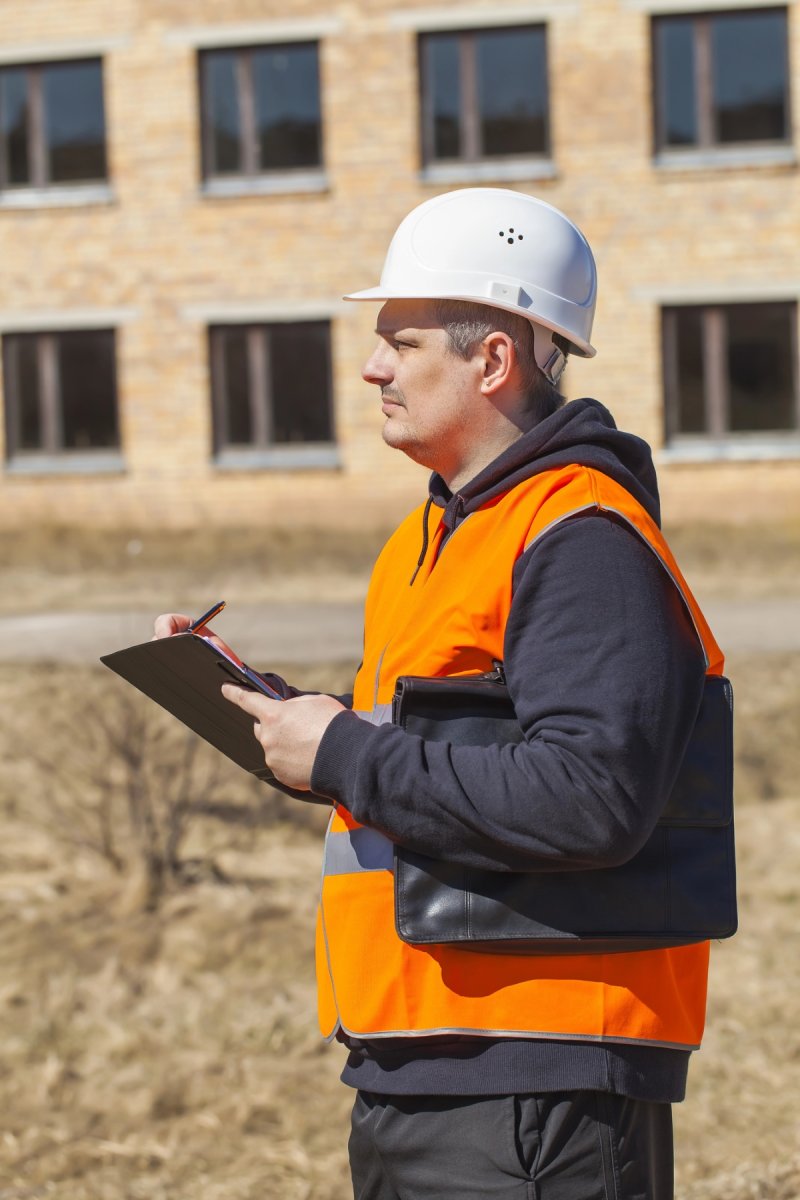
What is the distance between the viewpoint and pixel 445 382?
2.03 meters

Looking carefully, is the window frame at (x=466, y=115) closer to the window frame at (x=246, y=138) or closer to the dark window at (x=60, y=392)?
the window frame at (x=246, y=138)

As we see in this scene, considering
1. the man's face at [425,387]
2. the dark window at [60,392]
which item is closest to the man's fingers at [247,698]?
the man's face at [425,387]

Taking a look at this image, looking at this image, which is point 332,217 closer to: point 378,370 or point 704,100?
point 704,100

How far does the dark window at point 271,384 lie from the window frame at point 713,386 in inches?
148

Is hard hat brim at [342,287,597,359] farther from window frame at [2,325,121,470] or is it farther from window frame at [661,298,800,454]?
window frame at [2,325,121,470]

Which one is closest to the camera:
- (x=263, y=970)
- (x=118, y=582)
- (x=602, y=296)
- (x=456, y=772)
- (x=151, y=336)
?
(x=456, y=772)

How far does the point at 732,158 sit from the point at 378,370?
16.1 m

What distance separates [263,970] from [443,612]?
3.73 metres

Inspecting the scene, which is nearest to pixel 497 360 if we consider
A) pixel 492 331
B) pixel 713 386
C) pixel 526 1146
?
pixel 492 331

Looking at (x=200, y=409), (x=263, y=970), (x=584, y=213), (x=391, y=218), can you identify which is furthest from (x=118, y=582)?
(x=263, y=970)

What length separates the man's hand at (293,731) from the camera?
1894mm

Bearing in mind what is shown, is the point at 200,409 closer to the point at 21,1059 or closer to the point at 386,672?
the point at 21,1059

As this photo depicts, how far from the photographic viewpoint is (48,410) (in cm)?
1862

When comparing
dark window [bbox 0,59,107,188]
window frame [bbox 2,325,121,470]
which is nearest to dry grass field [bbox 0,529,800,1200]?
window frame [bbox 2,325,121,470]
